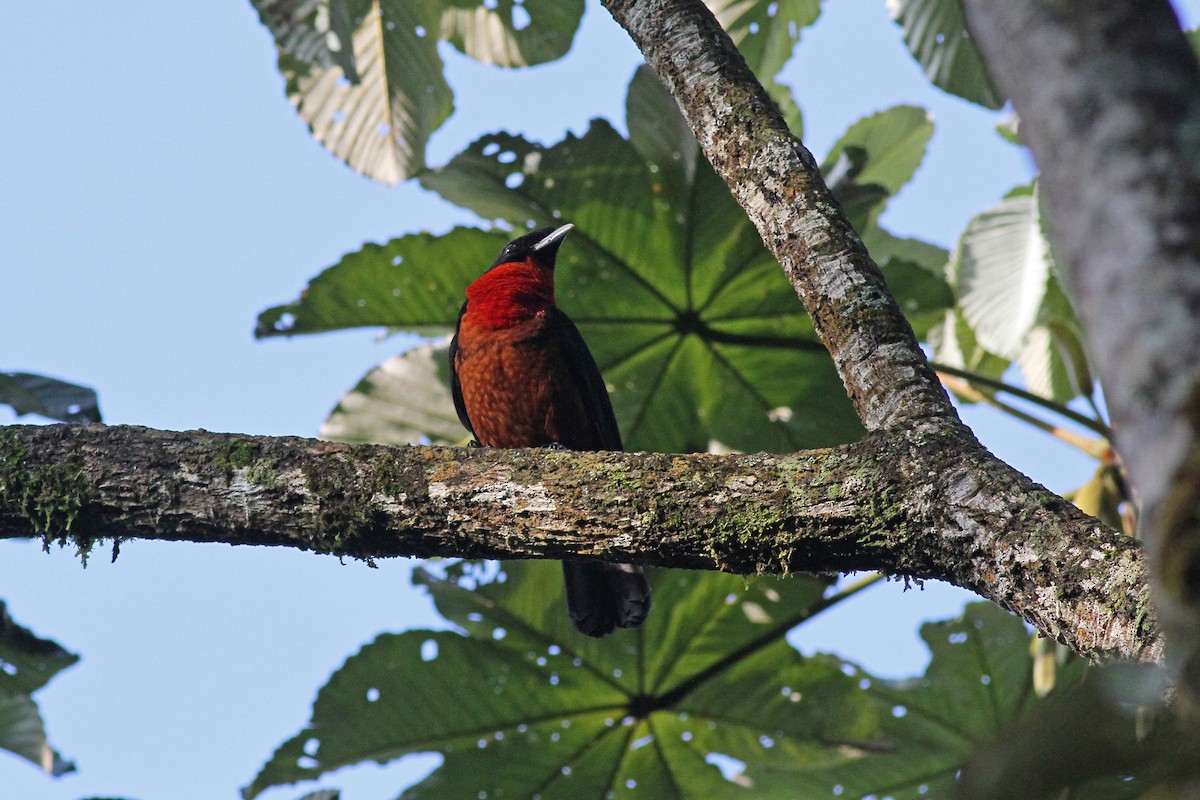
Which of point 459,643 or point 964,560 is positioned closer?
point 964,560

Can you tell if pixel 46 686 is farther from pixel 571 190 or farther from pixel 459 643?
pixel 571 190

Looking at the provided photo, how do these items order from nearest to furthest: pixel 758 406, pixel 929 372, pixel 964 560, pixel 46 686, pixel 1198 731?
pixel 1198 731, pixel 964 560, pixel 929 372, pixel 46 686, pixel 758 406

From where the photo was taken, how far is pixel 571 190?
14.3 ft

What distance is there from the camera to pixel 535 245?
4.38 meters

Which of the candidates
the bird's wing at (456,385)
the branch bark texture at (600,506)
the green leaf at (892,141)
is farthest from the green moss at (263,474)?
the green leaf at (892,141)

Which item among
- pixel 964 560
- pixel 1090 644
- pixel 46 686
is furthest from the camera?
pixel 46 686

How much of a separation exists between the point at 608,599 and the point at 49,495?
202cm

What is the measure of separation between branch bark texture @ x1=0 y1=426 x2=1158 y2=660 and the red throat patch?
5.92 feet

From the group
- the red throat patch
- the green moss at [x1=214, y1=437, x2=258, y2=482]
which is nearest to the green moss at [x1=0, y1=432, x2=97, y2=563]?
the green moss at [x1=214, y1=437, x2=258, y2=482]

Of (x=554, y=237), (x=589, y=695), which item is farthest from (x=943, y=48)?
(x=589, y=695)

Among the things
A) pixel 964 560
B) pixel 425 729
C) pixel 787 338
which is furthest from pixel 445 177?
pixel 964 560

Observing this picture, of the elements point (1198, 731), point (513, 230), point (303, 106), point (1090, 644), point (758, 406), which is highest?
point (303, 106)

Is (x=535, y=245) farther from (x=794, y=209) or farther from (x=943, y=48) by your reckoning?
(x=794, y=209)

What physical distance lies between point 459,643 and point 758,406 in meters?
1.65
